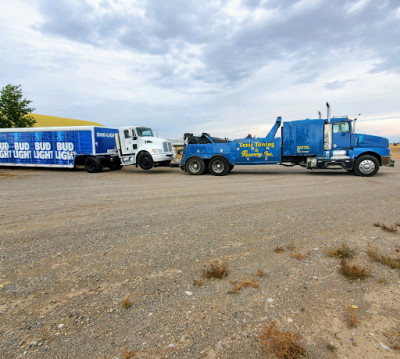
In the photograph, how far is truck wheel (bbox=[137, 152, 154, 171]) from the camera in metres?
15.1

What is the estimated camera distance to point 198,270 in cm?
329

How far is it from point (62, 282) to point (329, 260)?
3.53 meters

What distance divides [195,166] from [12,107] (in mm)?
25597

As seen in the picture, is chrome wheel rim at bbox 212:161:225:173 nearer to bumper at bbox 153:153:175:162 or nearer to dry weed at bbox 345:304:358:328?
bumper at bbox 153:153:175:162

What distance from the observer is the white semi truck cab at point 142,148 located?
49.3 feet

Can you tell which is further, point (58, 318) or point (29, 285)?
point (29, 285)

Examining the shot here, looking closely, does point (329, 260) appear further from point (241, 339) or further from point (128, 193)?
point (128, 193)

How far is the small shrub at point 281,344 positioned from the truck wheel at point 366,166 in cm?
1221

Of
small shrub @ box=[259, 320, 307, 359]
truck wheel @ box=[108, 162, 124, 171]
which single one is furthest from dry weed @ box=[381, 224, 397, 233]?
truck wheel @ box=[108, 162, 124, 171]

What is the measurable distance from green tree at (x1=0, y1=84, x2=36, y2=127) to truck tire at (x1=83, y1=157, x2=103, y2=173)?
1872 centimetres

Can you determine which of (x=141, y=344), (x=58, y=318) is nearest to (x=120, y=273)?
(x=58, y=318)

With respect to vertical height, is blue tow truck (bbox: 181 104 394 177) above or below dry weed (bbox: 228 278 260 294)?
above

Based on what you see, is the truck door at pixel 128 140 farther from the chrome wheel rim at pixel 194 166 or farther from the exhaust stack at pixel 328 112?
the exhaust stack at pixel 328 112

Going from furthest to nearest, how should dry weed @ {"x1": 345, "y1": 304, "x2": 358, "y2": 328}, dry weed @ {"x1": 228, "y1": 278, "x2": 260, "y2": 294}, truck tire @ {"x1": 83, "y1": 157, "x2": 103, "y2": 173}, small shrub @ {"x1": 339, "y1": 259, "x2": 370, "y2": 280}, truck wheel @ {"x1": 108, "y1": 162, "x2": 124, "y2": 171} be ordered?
truck wheel @ {"x1": 108, "y1": 162, "x2": 124, "y2": 171} < truck tire @ {"x1": 83, "y1": 157, "x2": 103, "y2": 173} < small shrub @ {"x1": 339, "y1": 259, "x2": 370, "y2": 280} < dry weed @ {"x1": 228, "y1": 278, "x2": 260, "y2": 294} < dry weed @ {"x1": 345, "y1": 304, "x2": 358, "y2": 328}
